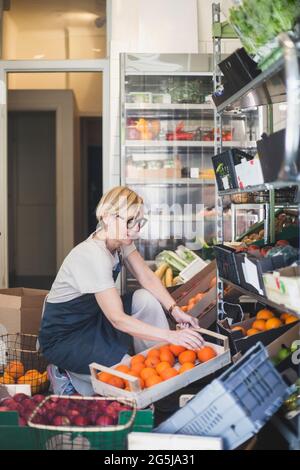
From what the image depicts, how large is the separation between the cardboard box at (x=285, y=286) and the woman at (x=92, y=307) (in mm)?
606

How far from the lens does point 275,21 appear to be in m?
2.13

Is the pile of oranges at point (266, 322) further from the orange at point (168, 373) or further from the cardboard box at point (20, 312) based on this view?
the cardboard box at point (20, 312)

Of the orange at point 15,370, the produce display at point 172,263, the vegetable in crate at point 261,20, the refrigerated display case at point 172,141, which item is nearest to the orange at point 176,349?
the orange at point 15,370

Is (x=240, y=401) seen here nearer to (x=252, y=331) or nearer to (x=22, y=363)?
(x=252, y=331)

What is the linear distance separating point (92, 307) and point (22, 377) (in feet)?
1.80

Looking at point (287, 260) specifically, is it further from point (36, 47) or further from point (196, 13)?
point (36, 47)

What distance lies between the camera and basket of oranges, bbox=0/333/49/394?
303 cm

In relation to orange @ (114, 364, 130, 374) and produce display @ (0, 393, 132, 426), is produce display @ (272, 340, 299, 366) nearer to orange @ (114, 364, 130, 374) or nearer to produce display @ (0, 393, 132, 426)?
orange @ (114, 364, 130, 374)

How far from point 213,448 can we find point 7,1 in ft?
14.8

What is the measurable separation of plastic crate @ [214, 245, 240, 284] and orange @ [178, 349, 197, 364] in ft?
1.54

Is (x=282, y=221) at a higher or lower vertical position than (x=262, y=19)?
lower

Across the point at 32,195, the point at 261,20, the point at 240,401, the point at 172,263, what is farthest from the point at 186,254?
the point at 32,195

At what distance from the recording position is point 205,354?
2.55 m

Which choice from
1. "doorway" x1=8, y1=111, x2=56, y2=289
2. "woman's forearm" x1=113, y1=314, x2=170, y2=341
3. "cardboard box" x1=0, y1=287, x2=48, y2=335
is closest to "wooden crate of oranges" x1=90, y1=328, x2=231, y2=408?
"woman's forearm" x1=113, y1=314, x2=170, y2=341
